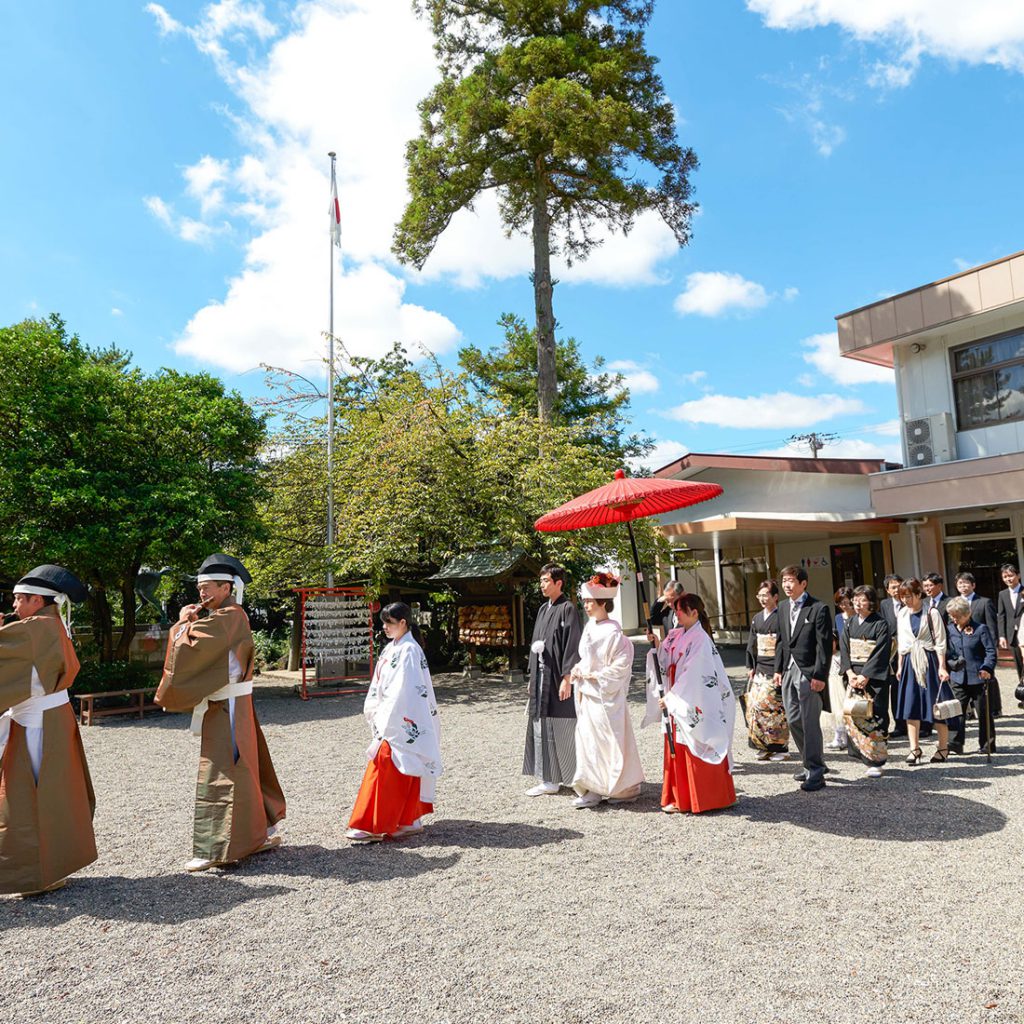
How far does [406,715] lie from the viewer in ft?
17.6

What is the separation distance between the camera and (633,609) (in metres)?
28.8

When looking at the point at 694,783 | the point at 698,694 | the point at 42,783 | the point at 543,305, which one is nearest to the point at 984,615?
the point at 698,694

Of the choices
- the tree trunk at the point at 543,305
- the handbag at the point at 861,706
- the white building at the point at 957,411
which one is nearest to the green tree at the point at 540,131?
the tree trunk at the point at 543,305

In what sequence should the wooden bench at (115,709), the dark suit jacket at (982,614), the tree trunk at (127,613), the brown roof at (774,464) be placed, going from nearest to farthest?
the dark suit jacket at (982,614) < the wooden bench at (115,709) < the tree trunk at (127,613) < the brown roof at (774,464)

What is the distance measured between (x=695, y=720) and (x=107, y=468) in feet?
33.6

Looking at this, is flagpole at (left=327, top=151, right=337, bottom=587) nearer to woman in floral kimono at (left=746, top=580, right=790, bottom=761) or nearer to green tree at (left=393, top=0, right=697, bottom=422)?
green tree at (left=393, top=0, right=697, bottom=422)

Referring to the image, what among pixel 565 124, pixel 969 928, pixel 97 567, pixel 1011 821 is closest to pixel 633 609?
pixel 565 124

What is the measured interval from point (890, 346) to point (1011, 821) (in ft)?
38.5

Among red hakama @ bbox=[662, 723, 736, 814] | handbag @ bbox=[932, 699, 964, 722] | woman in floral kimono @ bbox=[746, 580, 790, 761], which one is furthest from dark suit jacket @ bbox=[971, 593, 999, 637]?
red hakama @ bbox=[662, 723, 736, 814]

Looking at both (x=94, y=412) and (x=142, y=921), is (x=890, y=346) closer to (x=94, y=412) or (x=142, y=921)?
(x=94, y=412)

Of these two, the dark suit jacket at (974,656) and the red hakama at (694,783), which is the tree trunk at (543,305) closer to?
the dark suit jacket at (974,656)

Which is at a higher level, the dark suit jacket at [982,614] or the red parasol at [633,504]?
the red parasol at [633,504]

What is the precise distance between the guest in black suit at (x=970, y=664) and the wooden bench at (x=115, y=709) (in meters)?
10.5

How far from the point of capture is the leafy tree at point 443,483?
13555 mm
